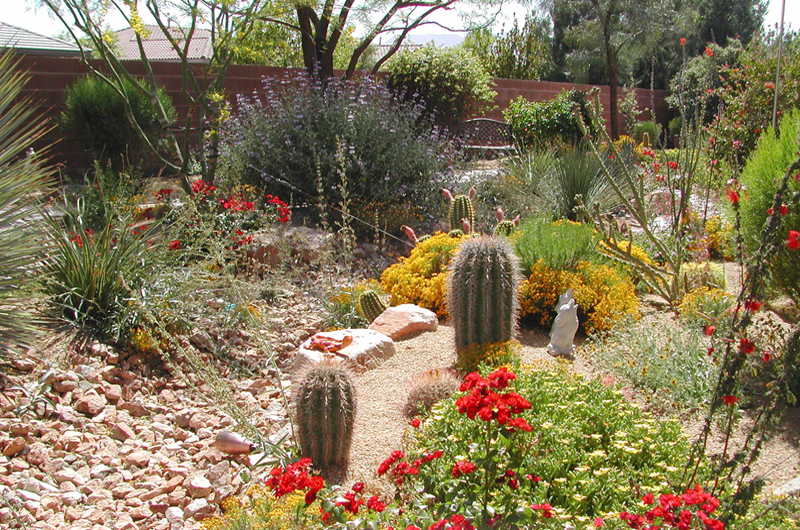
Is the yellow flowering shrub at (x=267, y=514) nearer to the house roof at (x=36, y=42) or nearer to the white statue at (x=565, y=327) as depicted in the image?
the white statue at (x=565, y=327)

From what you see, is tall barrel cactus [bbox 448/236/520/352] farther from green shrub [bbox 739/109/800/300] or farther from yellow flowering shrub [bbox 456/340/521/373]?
green shrub [bbox 739/109/800/300]

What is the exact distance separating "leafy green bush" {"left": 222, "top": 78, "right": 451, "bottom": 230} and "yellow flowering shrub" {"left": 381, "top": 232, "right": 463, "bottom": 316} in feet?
5.92

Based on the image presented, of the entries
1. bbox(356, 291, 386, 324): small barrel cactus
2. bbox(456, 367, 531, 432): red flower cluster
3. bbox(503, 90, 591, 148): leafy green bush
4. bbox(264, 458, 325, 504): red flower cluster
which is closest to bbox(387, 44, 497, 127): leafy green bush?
bbox(503, 90, 591, 148): leafy green bush

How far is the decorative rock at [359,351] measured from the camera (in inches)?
184

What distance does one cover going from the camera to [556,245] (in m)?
5.70

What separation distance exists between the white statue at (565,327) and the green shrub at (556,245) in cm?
107

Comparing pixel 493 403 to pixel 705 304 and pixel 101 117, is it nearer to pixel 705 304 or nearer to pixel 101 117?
pixel 705 304

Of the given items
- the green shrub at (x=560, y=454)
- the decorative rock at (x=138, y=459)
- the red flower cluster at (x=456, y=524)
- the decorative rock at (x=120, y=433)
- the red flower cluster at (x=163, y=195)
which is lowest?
the decorative rock at (x=138, y=459)

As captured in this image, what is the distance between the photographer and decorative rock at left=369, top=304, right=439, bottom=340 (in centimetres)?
541

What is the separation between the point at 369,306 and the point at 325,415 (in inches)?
95.7

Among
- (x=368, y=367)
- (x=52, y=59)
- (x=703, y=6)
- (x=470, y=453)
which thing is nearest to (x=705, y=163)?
(x=368, y=367)

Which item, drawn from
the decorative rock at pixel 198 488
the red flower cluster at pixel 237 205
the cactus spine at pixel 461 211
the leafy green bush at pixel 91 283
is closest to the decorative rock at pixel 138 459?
the decorative rock at pixel 198 488

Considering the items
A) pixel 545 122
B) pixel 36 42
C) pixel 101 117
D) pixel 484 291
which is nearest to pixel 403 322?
pixel 484 291

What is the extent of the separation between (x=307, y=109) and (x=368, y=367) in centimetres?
457
